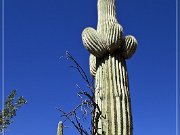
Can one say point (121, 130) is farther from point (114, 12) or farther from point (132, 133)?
point (114, 12)

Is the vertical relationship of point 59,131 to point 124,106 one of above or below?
below

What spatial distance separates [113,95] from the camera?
20.5 feet

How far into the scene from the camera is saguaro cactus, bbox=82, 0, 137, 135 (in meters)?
6.04

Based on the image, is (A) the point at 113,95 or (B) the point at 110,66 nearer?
(A) the point at 113,95

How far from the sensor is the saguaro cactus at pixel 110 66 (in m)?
6.04

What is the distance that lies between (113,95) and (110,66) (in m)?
0.60

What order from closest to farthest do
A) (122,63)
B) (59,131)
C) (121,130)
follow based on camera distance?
(59,131) < (121,130) < (122,63)

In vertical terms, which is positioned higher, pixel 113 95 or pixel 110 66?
pixel 110 66

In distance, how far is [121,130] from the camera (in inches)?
233

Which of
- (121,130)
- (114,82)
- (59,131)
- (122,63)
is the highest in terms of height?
(122,63)

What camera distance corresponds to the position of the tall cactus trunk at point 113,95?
594 cm

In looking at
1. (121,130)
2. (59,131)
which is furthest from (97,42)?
(59,131)

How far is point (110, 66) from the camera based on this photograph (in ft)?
21.6

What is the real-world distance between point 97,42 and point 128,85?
92 centimetres
